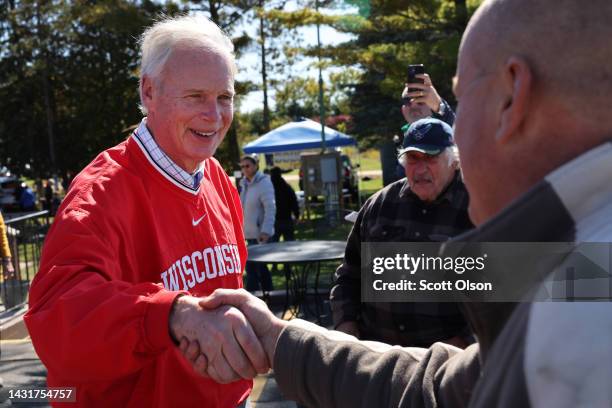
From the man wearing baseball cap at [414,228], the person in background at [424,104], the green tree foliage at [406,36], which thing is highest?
the green tree foliage at [406,36]

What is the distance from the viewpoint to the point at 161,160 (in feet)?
6.89

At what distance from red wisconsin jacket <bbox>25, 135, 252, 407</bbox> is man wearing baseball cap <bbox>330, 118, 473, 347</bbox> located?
1.19m

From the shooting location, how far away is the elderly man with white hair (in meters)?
1.62

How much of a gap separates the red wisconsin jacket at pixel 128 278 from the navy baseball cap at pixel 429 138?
1.45 meters

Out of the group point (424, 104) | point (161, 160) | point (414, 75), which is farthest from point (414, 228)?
point (161, 160)

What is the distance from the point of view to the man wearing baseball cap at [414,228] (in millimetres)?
3230

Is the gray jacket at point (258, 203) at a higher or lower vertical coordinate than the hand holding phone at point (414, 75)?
lower

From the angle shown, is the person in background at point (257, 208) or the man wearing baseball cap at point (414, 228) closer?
the man wearing baseball cap at point (414, 228)

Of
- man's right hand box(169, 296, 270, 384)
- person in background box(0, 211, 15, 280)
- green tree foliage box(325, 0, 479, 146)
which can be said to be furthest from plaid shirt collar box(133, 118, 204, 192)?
green tree foliage box(325, 0, 479, 146)

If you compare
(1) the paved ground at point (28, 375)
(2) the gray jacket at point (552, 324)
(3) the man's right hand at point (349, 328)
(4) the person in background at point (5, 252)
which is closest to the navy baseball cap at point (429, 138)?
(3) the man's right hand at point (349, 328)

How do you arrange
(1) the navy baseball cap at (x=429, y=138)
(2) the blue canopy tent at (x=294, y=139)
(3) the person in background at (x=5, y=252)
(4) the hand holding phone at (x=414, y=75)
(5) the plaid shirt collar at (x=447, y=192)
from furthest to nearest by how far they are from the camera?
(2) the blue canopy tent at (x=294, y=139) → (3) the person in background at (x=5, y=252) → (4) the hand holding phone at (x=414, y=75) → (1) the navy baseball cap at (x=429, y=138) → (5) the plaid shirt collar at (x=447, y=192)

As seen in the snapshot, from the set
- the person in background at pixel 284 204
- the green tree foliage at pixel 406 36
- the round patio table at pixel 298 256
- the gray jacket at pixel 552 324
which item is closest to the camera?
the gray jacket at pixel 552 324

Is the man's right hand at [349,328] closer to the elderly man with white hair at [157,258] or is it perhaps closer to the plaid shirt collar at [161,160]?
the elderly man with white hair at [157,258]
